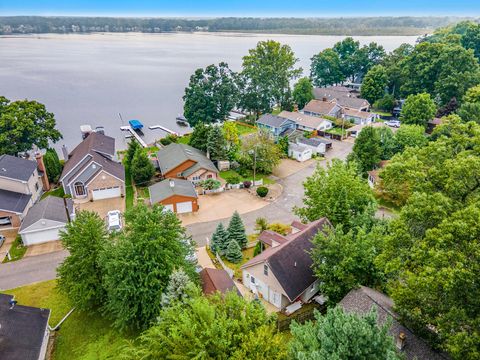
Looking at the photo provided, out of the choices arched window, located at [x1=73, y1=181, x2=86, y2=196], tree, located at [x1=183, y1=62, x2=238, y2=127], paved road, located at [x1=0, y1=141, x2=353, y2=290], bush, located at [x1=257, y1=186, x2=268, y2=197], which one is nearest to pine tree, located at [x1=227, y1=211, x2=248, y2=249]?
paved road, located at [x1=0, y1=141, x2=353, y2=290]

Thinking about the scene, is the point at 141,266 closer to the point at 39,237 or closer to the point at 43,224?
the point at 43,224

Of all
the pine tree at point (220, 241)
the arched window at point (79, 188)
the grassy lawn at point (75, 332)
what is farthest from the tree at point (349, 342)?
the arched window at point (79, 188)

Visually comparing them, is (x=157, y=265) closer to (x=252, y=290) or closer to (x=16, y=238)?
(x=252, y=290)

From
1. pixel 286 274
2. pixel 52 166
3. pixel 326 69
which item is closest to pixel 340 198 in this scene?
pixel 286 274

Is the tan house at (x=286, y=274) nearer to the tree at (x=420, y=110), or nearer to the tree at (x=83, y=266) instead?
the tree at (x=83, y=266)

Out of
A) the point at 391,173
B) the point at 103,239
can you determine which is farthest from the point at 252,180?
the point at 103,239

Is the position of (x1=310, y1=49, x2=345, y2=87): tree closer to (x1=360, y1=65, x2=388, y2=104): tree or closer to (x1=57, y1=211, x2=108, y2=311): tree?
(x1=360, y1=65, x2=388, y2=104): tree
